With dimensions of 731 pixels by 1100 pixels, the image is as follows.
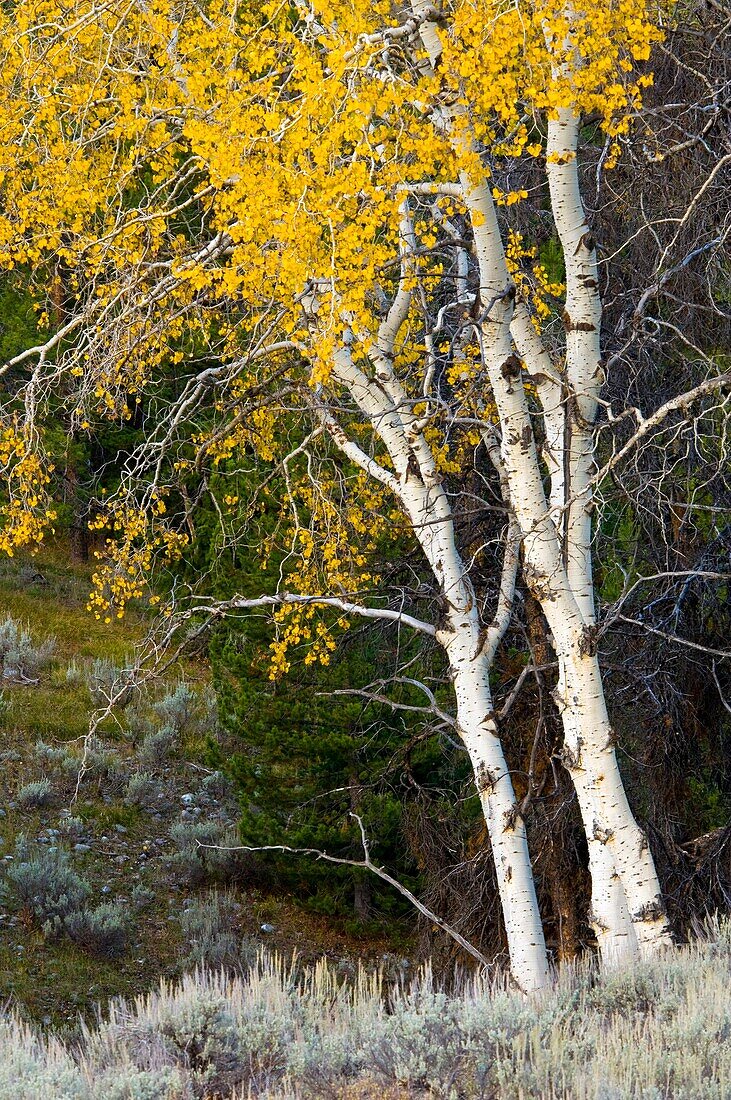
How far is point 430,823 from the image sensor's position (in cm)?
789

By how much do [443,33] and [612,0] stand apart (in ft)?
2.45

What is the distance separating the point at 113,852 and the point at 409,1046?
10.2 meters

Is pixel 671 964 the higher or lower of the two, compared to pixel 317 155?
lower

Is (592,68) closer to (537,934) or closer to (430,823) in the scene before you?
(537,934)

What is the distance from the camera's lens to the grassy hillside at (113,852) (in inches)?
449

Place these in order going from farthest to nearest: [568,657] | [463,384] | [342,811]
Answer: [342,811], [463,384], [568,657]

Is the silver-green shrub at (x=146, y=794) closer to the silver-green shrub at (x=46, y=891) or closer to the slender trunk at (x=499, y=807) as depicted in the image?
the silver-green shrub at (x=46, y=891)

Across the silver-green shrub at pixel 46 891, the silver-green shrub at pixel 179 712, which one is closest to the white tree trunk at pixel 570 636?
the silver-green shrub at pixel 46 891

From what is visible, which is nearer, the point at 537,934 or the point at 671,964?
the point at 671,964

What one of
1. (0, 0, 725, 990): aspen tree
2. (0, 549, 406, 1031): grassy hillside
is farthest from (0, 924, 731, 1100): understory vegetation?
(0, 549, 406, 1031): grassy hillside

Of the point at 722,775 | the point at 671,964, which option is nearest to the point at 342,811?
the point at 722,775

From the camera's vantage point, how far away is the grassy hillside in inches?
449

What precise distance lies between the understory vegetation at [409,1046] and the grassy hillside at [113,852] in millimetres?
6226

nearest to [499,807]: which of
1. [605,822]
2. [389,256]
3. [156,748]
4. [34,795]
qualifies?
[605,822]
